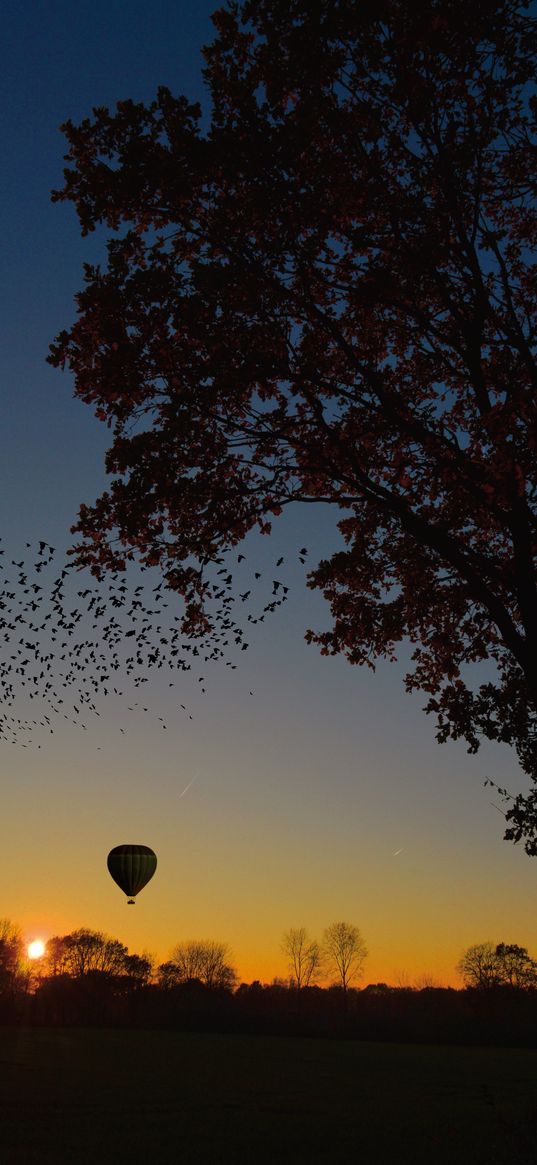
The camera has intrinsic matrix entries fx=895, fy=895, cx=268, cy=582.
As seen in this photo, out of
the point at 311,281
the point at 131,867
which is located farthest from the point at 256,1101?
the point at 311,281

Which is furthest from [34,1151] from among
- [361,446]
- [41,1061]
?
A: [41,1061]

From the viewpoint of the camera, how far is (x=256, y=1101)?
1943 inches

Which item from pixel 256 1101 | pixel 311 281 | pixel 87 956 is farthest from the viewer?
pixel 87 956

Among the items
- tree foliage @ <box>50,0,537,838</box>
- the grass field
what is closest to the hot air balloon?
the grass field

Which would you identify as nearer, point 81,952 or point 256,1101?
point 256,1101

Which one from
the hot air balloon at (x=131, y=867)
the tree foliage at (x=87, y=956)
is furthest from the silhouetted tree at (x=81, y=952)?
the hot air balloon at (x=131, y=867)

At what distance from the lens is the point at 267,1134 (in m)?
36.2

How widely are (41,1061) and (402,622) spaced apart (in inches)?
2428

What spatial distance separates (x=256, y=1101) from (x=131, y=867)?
14.5 metres

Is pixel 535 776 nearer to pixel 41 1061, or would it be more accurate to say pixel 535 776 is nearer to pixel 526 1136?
pixel 526 1136

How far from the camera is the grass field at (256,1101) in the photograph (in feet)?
96.1

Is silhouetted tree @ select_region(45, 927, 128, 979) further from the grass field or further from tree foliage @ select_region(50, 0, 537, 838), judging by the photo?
tree foliage @ select_region(50, 0, 537, 838)

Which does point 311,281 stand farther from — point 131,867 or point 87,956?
point 87,956

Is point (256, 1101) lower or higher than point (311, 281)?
lower
